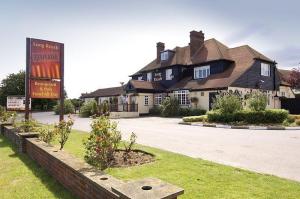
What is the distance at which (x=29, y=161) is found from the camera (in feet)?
26.1

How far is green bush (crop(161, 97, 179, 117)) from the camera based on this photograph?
106 ft

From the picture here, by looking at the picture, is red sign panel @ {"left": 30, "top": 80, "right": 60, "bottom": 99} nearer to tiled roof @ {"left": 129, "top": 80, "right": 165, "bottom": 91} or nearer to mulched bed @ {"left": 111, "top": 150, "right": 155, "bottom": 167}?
mulched bed @ {"left": 111, "top": 150, "right": 155, "bottom": 167}

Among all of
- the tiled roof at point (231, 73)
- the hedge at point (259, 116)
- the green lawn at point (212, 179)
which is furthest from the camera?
the tiled roof at point (231, 73)

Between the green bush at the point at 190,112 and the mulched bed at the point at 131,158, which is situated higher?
the green bush at the point at 190,112

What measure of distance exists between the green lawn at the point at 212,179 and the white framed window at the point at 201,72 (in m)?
27.7

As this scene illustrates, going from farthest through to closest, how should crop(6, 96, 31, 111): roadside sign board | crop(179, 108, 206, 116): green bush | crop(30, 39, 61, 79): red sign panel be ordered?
crop(179, 108, 206, 116): green bush → crop(6, 96, 31, 111): roadside sign board → crop(30, 39, 61, 79): red sign panel

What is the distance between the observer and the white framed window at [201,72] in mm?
34303

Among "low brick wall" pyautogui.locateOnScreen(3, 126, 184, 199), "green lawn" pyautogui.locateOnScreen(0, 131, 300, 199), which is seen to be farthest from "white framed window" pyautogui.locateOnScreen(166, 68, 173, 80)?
"low brick wall" pyautogui.locateOnScreen(3, 126, 184, 199)

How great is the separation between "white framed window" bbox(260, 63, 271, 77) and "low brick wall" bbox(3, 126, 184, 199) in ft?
101

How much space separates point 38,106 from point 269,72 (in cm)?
4544

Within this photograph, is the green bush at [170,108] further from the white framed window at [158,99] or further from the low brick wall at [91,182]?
the low brick wall at [91,182]

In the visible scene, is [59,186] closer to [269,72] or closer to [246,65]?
[246,65]

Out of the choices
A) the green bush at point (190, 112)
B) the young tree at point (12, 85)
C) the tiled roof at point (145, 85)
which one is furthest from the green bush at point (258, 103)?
the young tree at point (12, 85)

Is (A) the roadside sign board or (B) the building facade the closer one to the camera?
(A) the roadside sign board
